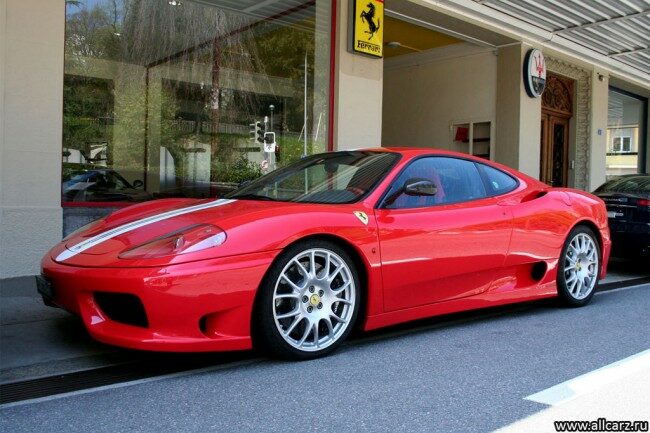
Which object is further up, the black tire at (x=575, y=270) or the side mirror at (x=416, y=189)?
the side mirror at (x=416, y=189)

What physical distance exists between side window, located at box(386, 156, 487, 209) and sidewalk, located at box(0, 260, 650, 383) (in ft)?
6.60

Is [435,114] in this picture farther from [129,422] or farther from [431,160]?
[129,422]

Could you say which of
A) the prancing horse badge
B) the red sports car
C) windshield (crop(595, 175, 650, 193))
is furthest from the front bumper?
windshield (crop(595, 175, 650, 193))

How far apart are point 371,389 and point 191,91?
974cm

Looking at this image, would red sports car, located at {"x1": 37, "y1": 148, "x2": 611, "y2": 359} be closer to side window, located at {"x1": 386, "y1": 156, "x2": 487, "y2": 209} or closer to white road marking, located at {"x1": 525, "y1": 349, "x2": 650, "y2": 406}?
side window, located at {"x1": 386, "y1": 156, "x2": 487, "y2": 209}

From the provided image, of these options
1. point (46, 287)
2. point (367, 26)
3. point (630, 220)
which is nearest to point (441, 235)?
point (46, 287)

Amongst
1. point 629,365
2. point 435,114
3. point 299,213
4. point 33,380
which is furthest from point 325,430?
point 435,114

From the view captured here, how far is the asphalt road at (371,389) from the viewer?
2736 mm

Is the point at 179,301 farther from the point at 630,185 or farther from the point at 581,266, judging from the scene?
the point at 630,185

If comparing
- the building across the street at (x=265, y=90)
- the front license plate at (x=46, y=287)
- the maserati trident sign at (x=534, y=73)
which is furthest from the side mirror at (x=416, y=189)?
the maserati trident sign at (x=534, y=73)

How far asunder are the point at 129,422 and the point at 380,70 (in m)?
7.65

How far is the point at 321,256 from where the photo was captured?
3676 mm

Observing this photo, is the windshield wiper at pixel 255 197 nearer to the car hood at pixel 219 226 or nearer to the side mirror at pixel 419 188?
the car hood at pixel 219 226

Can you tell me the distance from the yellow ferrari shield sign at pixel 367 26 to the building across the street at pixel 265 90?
2 centimetres
